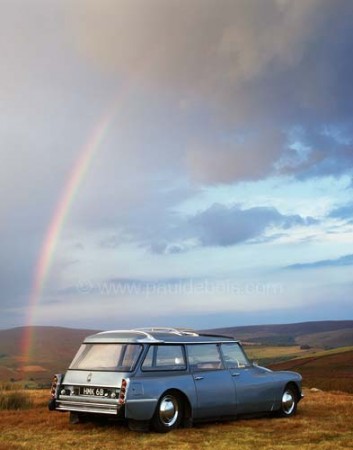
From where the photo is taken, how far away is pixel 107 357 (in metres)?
11.1

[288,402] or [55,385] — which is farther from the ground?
[55,385]

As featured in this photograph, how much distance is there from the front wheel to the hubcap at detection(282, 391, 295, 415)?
127 inches

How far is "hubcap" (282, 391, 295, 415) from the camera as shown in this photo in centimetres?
1324

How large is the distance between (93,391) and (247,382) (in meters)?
3.51

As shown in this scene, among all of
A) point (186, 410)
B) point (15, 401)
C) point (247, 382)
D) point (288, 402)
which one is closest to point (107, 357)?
point (186, 410)

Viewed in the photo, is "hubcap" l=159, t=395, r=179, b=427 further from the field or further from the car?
the field

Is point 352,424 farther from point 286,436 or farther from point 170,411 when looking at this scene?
point 170,411

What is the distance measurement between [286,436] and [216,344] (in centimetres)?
262

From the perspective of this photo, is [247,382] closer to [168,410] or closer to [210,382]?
[210,382]

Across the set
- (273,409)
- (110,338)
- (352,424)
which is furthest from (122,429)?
(352,424)

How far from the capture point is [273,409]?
1289cm

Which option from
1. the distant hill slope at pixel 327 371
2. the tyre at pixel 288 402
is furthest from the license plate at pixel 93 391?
the distant hill slope at pixel 327 371

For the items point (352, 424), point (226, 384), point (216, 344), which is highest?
point (216, 344)

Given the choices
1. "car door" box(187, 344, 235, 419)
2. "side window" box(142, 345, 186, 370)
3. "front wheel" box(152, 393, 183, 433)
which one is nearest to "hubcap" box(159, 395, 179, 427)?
"front wheel" box(152, 393, 183, 433)
